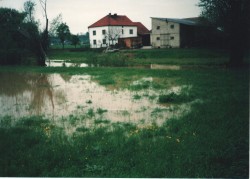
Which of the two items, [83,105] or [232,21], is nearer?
[83,105]

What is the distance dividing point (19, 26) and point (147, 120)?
13690 mm

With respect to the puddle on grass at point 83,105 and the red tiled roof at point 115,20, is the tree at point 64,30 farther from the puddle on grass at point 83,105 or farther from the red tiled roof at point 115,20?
the puddle on grass at point 83,105

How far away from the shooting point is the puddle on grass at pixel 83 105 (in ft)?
22.9

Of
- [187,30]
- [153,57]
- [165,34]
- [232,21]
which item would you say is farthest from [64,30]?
[232,21]

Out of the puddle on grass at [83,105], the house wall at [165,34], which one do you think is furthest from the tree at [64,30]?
the house wall at [165,34]

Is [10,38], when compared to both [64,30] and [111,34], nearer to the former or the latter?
[64,30]

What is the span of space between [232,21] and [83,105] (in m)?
10.3

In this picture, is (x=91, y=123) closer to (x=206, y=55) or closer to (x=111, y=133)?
(x=111, y=133)

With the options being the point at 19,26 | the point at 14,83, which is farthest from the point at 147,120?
the point at 19,26

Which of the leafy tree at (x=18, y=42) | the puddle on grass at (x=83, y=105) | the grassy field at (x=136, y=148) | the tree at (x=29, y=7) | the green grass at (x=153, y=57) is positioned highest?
the tree at (x=29, y=7)

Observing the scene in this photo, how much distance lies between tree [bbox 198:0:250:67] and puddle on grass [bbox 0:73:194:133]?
659 centimetres

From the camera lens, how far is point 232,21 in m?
14.1

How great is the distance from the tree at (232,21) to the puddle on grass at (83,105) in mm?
6587

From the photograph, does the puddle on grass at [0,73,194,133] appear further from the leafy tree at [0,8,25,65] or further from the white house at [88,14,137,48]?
the white house at [88,14,137,48]
